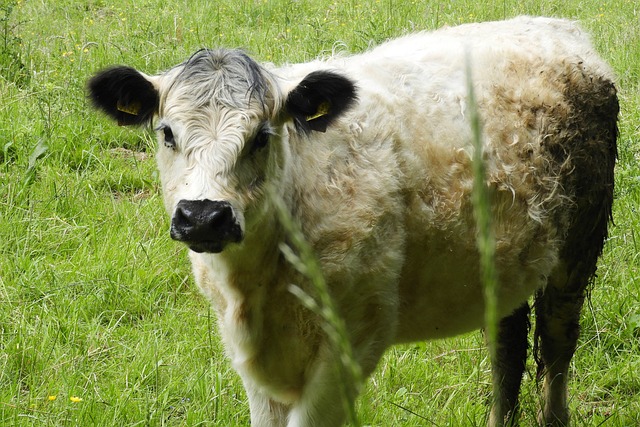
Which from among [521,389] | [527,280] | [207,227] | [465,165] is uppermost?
[207,227]

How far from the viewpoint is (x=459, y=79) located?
4.79 meters

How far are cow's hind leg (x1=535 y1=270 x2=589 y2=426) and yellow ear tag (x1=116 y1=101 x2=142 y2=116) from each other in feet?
9.05

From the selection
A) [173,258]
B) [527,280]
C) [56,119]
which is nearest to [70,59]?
[56,119]

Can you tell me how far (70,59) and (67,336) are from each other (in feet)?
14.0

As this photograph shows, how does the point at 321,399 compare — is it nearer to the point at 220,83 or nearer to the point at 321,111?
the point at 321,111

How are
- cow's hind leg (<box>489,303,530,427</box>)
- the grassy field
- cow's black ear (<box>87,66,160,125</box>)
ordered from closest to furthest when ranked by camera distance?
cow's black ear (<box>87,66,160,125</box>) → the grassy field → cow's hind leg (<box>489,303,530,427</box>)

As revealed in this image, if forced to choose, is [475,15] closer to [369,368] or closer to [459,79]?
[459,79]

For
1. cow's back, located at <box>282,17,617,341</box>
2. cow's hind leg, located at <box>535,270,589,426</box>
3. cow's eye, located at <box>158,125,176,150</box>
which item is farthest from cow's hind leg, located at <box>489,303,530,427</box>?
cow's eye, located at <box>158,125,176,150</box>

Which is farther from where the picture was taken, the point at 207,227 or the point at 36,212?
the point at 36,212

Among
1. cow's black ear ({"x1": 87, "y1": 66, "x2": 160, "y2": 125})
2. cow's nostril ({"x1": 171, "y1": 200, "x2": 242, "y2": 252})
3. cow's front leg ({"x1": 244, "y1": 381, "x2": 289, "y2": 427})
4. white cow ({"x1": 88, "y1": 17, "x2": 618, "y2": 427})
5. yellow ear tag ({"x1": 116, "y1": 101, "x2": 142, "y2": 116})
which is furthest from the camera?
cow's front leg ({"x1": 244, "y1": 381, "x2": 289, "y2": 427})

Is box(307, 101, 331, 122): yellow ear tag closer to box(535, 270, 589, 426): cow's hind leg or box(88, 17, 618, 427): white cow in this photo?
box(88, 17, 618, 427): white cow

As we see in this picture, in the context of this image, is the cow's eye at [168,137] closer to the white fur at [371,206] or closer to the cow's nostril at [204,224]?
the white fur at [371,206]

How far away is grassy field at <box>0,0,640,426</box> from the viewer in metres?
5.06

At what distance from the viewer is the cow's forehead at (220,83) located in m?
3.91
